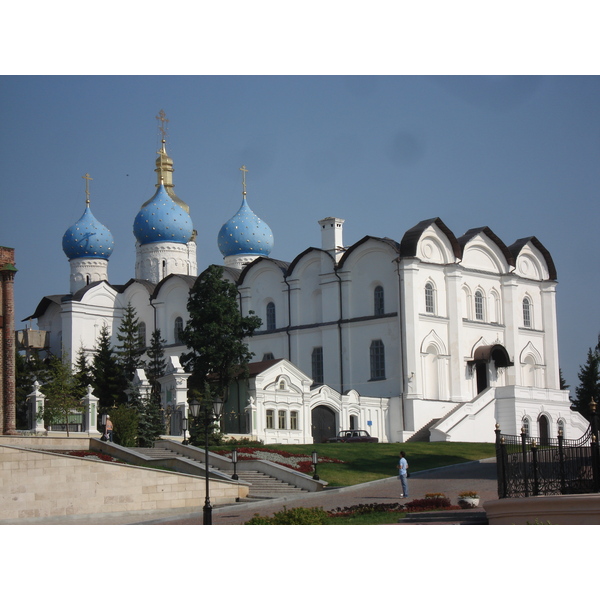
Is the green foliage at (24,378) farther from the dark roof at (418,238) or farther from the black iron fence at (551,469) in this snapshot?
the black iron fence at (551,469)

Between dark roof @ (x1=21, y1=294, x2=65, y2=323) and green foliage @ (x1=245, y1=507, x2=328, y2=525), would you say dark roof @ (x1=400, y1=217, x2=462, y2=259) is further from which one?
green foliage @ (x1=245, y1=507, x2=328, y2=525)

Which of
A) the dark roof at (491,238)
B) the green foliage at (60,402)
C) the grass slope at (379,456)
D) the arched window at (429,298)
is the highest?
the dark roof at (491,238)

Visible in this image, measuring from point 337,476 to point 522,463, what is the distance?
13442 millimetres

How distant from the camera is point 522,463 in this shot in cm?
1695

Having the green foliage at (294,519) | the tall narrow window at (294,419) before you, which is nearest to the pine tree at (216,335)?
the tall narrow window at (294,419)

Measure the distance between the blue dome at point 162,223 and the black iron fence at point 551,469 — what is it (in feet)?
137

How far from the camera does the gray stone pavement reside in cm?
2350

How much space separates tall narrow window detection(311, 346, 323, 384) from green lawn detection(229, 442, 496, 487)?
30.0 feet

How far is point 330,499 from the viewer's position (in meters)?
25.9

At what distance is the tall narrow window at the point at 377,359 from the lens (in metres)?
45.0

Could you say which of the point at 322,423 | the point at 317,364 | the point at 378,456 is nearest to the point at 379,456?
the point at 378,456

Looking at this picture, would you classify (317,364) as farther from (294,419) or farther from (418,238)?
(418,238)

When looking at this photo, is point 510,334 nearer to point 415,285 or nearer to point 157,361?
point 415,285

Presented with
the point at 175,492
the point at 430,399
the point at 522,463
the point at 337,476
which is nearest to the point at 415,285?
the point at 430,399
